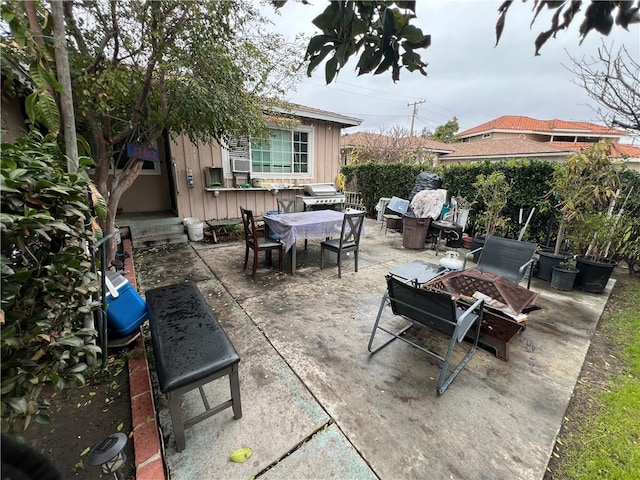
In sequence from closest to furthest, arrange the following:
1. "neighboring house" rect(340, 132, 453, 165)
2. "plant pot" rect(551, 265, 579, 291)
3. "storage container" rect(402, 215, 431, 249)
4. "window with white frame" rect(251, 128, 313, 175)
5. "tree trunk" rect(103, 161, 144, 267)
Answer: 1. "tree trunk" rect(103, 161, 144, 267)
2. "plant pot" rect(551, 265, 579, 291)
3. "storage container" rect(402, 215, 431, 249)
4. "window with white frame" rect(251, 128, 313, 175)
5. "neighboring house" rect(340, 132, 453, 165)

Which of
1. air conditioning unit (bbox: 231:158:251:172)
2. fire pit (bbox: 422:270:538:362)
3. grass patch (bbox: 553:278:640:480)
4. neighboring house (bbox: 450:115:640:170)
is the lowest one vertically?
grass patch (bbox: 553:278:640:480)

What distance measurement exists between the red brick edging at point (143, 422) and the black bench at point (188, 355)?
13 centimetres

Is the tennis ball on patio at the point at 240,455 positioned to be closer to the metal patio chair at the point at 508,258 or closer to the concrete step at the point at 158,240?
the metal patio chair at the point at 508,258

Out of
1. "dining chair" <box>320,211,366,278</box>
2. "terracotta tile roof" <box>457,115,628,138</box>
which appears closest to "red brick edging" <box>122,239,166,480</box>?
"dining chair" <box>320,211,366,278</box>

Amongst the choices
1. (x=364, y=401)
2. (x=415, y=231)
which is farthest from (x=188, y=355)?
(x=415, y=231)

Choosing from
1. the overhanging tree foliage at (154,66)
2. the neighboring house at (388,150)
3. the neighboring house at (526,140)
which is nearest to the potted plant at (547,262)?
the overhanging tree foliage at (154,66)

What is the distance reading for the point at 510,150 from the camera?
12602mm

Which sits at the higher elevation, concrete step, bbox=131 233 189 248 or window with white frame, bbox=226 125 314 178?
window with white frame, bbox=226 125 314 178

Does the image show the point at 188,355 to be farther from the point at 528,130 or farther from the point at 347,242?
the point at 528,130

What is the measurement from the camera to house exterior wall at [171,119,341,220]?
5.81 metres

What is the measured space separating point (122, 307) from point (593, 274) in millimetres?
5653

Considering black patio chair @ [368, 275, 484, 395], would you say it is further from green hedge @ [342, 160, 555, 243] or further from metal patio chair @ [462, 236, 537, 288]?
green hedge @ [342, 160, 555, 243]

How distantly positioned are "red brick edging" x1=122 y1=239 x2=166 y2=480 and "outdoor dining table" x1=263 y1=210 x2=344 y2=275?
7.27 ft

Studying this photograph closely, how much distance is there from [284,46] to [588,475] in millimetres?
6122
